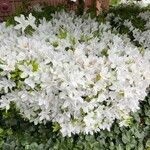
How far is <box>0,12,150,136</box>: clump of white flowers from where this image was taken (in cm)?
364

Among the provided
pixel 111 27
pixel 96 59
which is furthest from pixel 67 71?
pixel 111 27

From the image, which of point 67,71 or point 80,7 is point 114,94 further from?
point 80,7

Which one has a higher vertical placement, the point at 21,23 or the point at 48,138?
the point at 21,23

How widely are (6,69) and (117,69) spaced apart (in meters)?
0.85

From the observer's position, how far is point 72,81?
3.57 m

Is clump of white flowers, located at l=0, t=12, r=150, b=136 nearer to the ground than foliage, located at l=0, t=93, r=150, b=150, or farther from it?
farther from it

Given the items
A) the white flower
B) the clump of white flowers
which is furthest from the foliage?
the white flower

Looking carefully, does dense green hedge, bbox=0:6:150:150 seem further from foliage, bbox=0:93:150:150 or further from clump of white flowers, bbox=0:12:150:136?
clump of white flowers, bbox=0:12:150:136

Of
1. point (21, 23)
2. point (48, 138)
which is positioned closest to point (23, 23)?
point (21, 23)

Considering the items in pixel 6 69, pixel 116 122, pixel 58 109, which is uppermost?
pixel 6 69

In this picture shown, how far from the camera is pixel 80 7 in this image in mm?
5730

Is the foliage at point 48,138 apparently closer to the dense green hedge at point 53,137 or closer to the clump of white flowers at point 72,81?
the dense green hedge at point 53,137

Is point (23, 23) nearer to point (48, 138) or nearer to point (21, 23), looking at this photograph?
point (21, 23)

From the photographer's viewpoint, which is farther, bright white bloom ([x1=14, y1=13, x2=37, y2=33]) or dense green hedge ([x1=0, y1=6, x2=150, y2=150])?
bright white bloom ([x1=14, y1=13, x2=37, y2=33])
